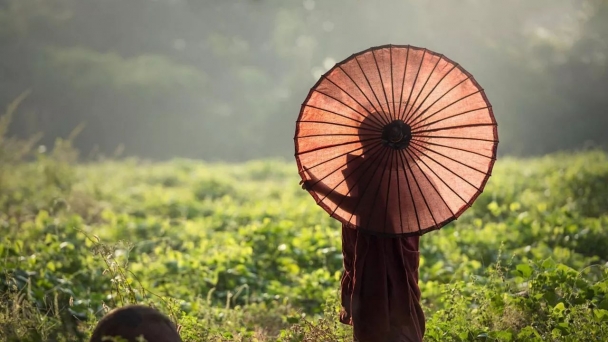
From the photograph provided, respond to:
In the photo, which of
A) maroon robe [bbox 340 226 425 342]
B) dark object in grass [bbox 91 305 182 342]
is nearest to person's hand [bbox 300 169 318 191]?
maroon robe [bbox 340 226 425 342]

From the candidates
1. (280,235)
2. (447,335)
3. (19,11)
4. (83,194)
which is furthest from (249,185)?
(19,11)

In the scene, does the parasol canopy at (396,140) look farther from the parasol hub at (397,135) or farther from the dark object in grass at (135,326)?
the dark object in grass at (135,326)

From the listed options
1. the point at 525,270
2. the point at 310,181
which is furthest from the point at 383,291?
the point at 525,270

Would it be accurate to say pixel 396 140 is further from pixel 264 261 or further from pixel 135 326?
pixel 264 261

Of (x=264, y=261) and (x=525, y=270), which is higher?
(x=525, y=270)

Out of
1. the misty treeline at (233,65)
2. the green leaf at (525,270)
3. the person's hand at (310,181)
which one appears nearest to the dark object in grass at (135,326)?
the person's hand at (310,181)

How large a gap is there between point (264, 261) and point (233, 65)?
2047cm

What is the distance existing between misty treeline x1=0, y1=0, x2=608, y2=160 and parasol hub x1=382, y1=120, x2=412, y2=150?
58.4ft

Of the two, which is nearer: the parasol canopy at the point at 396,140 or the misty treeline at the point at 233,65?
the parasol canopy at the point at 396,140

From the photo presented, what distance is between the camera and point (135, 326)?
2654mm

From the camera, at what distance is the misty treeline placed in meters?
20.2

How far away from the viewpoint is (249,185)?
458 inches

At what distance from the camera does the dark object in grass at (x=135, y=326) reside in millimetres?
2645

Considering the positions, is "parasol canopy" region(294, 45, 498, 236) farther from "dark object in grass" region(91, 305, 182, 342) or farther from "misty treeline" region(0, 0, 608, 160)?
"misty treeline" region(0, 0, 608, 160)
